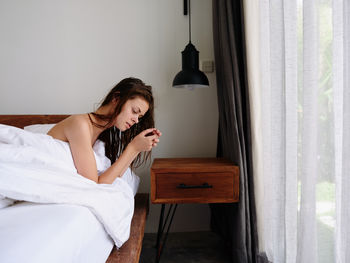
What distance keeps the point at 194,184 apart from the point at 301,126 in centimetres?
58

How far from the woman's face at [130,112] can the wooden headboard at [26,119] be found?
0.63 metres

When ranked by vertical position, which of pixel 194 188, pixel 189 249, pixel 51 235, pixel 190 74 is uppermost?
pixel 190 74

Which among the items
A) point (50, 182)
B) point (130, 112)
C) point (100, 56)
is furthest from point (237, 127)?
point (100, 56)

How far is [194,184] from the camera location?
4.01 ft

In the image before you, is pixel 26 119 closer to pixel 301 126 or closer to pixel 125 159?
pixel 125 159

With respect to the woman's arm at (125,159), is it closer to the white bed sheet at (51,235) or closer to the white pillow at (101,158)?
the white pillow at (101,158)

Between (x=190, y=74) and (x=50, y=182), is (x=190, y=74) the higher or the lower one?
the higher one

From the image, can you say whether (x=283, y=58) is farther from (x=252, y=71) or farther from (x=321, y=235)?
(x=321, y=235)

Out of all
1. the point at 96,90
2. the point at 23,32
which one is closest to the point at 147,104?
the point at 96,90

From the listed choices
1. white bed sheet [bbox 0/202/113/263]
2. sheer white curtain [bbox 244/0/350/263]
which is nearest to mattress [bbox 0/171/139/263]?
white bed sheet [bbox 0/202/113/263]

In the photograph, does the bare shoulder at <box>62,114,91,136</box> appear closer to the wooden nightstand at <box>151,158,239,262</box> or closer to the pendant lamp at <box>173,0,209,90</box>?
the wooden nightstand at <box>151,158,239,262</box>

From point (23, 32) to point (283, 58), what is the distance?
1658 millimetres

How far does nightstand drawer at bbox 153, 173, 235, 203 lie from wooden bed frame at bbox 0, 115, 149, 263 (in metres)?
0.13

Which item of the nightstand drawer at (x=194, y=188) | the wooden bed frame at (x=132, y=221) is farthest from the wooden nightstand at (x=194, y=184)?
the wooden bed frame at (x=132, y=221)
